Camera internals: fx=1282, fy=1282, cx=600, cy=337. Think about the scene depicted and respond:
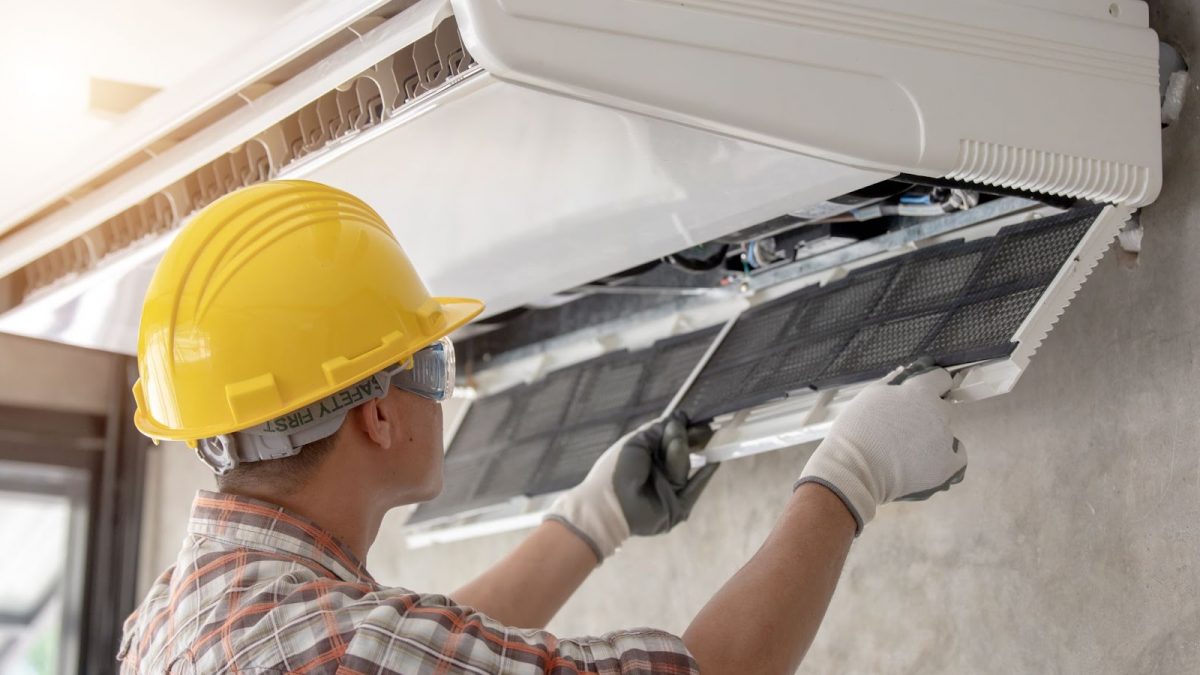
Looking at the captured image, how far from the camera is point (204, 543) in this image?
50.3 inches

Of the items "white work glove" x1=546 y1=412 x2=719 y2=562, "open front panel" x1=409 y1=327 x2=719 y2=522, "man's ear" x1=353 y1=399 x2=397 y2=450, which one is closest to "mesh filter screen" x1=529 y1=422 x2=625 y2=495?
"open front panel" x1=409 y1=327 x2=719 y2=522

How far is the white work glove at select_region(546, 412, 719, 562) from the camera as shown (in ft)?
6.12

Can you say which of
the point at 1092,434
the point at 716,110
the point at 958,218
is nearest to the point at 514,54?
the point at 716,110

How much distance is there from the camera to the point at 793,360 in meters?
1.82

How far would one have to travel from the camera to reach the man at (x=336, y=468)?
1144 mm

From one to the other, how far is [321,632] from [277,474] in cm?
25

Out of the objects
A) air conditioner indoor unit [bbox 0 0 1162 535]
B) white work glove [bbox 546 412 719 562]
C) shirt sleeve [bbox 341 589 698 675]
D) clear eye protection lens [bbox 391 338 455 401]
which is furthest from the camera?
white work glove [bbox 546 412 719 562]

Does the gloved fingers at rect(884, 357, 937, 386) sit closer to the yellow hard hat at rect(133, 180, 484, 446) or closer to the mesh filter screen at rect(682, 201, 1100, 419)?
the mesh filter screen at rect(682, 201, 1100, 419)

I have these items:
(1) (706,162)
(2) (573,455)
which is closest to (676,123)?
(1) (706,162)

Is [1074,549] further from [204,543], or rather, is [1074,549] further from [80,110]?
[80,110]

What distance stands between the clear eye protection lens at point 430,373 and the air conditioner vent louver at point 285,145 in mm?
269

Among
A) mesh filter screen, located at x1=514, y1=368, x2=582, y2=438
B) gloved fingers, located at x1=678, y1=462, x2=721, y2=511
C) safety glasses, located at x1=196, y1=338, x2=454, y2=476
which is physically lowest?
mesh filter screen, located at x1=514, y1=368, x2=582, y2=438

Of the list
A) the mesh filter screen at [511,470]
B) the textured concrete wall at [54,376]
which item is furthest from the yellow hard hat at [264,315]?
the textured concrete wall at [54,376]

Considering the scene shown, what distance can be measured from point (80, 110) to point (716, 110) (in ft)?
5.62
